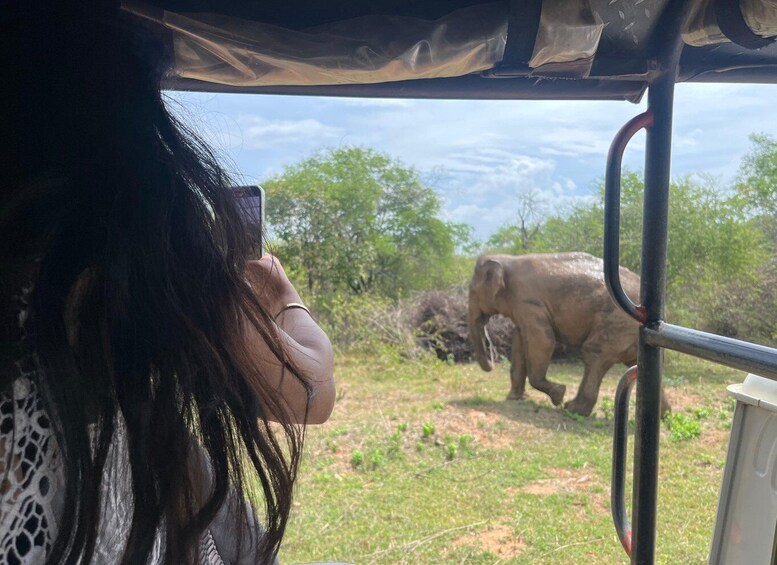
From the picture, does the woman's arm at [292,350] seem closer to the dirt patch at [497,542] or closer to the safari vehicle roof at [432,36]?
the safari vehicle roof at [432,36]

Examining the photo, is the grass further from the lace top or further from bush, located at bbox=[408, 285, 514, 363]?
bush, located at bbox=[408, 285, 514, 363]

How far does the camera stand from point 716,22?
1.12 metres

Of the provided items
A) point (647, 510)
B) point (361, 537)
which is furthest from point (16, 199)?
point (361, 537)

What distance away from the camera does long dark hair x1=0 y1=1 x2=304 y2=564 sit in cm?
63

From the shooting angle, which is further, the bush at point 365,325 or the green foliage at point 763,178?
the bush at point 365,325

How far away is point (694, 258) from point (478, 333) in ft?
10.3

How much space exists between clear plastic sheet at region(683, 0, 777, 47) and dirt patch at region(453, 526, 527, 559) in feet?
8.58

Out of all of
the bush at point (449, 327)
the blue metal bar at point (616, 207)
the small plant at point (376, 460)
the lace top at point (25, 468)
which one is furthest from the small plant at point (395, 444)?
the bush at point (449, 327)

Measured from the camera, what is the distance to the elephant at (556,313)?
20.7ft

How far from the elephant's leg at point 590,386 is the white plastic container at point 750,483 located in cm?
505

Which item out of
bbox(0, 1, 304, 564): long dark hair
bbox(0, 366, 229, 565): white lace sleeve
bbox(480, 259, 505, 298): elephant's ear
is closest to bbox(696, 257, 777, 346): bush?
bbox(480, 259, 505, 298): elephant's ear

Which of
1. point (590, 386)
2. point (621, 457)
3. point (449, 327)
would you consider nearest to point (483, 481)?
point (590, 386)

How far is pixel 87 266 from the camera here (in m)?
0.67

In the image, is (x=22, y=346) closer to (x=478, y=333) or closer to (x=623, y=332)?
(x=623, y=332)
